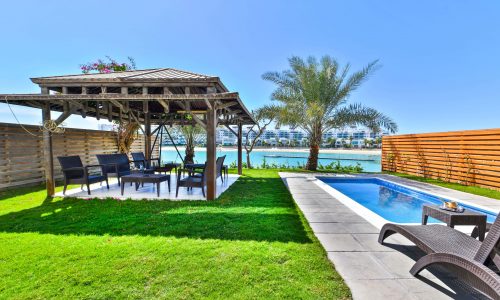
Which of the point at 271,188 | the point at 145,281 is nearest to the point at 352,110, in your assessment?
the point at 271,188

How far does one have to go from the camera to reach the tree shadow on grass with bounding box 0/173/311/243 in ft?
11.9

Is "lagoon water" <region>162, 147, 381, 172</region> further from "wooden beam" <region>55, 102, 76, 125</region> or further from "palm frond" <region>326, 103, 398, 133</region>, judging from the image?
"wooden beam" <region>55, 102, 76, 125</region>

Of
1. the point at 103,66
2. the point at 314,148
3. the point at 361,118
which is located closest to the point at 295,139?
the point at 314,148

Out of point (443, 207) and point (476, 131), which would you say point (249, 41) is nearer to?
point (476, 131)

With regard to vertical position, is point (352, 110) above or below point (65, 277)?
above

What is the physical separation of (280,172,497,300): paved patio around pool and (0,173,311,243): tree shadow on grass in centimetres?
49

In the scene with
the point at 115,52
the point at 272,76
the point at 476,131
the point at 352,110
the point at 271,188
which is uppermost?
the point at 115,52

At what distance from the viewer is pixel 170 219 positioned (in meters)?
4.30

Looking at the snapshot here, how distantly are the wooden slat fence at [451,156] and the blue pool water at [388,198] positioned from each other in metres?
2.76

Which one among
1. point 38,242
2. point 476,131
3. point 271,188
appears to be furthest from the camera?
point 476,131

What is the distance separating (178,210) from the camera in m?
4.93

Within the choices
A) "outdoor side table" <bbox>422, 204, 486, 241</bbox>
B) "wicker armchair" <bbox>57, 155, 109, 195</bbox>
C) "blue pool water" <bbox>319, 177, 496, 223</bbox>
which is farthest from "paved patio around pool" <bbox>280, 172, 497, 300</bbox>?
"wicker armchair" <bbox>57, 155, 109, 195</bbox>

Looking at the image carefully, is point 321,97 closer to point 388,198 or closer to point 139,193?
point 388,198

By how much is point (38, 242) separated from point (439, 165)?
13.1 meters
